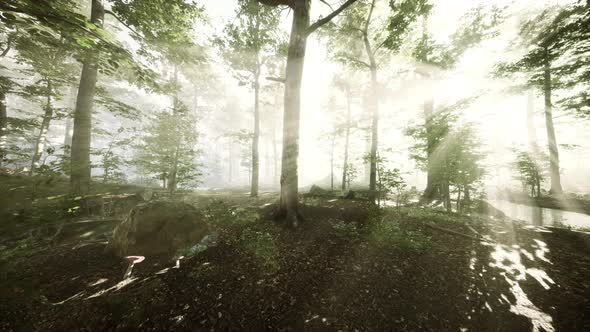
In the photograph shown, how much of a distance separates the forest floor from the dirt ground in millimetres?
21

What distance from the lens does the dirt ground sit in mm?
3061

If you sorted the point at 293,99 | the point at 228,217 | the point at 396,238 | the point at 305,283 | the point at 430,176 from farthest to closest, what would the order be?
the point at 430,176 → the point at 228,217 → the point at 293,99 → the point at 396,238 → the point at 305,283

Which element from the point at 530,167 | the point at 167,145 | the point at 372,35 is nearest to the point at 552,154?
the point at 530,167

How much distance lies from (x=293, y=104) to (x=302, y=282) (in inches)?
201

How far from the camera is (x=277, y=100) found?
25.1 m

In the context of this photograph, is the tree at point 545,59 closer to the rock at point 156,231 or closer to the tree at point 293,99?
the tree at point 293,99

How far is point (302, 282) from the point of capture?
3.95 metres

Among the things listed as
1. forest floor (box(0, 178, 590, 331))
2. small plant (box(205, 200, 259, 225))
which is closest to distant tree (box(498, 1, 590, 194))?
forest floor (box(0, 178, 590, 331))

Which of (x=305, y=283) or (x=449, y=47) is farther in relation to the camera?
(x=449, y=47)

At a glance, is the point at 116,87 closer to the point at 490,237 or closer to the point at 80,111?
the point at 80,111

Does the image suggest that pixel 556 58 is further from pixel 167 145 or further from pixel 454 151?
pixel 167 145

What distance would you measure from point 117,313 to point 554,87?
890 inches

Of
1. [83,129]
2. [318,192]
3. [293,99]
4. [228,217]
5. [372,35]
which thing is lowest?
[228,217]

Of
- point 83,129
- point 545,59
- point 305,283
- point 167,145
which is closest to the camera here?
point 305,283
